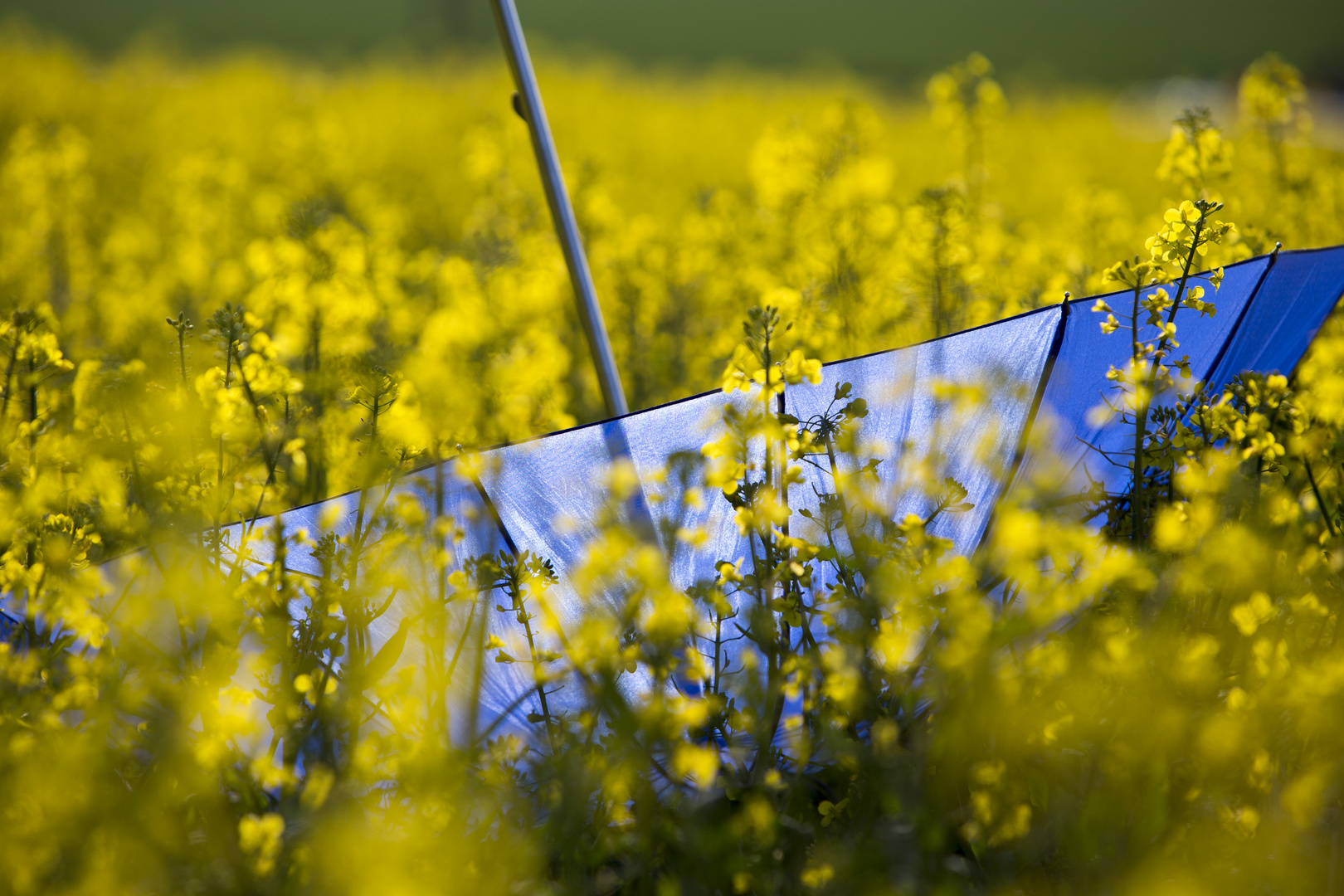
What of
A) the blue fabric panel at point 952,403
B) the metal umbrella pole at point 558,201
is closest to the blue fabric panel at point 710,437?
the blue fabric panel at point 952,403

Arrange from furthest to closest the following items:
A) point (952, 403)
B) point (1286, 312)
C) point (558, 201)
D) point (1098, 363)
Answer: point (558, 201)
point (1286, 312)
point (1098, 363)
point (952, 403)

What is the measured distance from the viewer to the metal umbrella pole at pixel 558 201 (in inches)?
80.7

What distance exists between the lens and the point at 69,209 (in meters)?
4.71

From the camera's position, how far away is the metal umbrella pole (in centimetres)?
205

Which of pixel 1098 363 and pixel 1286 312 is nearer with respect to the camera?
pixel 1098 363

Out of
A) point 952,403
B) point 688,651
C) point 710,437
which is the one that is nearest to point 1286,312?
point 952,403

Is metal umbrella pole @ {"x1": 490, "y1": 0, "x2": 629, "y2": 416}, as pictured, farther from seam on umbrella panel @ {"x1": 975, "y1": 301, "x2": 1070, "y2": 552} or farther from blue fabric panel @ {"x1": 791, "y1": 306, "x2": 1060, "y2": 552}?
seam on umbrella panel @ {"x1": 975, "y1": 301, "x2": 1070, "y2": 552}

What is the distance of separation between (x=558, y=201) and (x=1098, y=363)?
1220 millimetres

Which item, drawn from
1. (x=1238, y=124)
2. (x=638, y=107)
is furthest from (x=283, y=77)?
(x=1238, y=124)

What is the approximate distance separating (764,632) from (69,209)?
501 centimetres

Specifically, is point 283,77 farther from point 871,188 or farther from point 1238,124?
point 1238,124

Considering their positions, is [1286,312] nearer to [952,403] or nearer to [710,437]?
[952,403]

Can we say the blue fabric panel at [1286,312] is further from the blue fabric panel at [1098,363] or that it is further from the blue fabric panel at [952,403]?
the blue fabric panel at [952,403]

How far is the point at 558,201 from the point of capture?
2062 mm
